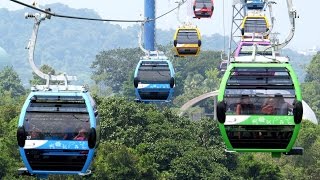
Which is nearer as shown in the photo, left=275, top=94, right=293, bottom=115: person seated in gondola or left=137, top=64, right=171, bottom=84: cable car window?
left=275, top=94, right=293, bottom=115: person seated in gondola

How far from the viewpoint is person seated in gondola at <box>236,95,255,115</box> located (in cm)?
2133

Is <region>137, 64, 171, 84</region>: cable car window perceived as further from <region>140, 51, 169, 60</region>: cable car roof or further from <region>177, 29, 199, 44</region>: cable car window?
<region>177, 29, 199, 44</region>: cable car window

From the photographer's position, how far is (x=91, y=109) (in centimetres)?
2094

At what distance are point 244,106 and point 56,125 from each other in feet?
12.8

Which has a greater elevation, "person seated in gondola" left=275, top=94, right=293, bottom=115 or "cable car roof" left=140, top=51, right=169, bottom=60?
"cable car roof" left=140, top=51, right=169, bottom=60

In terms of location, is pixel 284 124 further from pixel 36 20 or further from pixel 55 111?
pixel 36 20

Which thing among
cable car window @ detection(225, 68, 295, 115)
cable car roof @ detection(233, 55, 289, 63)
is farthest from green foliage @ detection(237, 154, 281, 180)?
cable car window @ detection(225, 68, 295, 115)

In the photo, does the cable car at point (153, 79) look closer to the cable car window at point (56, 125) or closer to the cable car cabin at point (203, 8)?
the cable car window at point (56, 125)

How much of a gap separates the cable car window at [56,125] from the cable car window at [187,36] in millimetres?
21875

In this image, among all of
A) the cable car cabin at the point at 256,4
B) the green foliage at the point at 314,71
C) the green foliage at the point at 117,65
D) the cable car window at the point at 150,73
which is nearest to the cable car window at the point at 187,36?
the cable car window at the point at 150,73

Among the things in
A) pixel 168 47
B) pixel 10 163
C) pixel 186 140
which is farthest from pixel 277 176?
pixel 168 47

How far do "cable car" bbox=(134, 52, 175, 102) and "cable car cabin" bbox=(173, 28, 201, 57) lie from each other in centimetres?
979

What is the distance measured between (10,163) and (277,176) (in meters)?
17.4

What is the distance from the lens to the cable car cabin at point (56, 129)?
2103 cm
